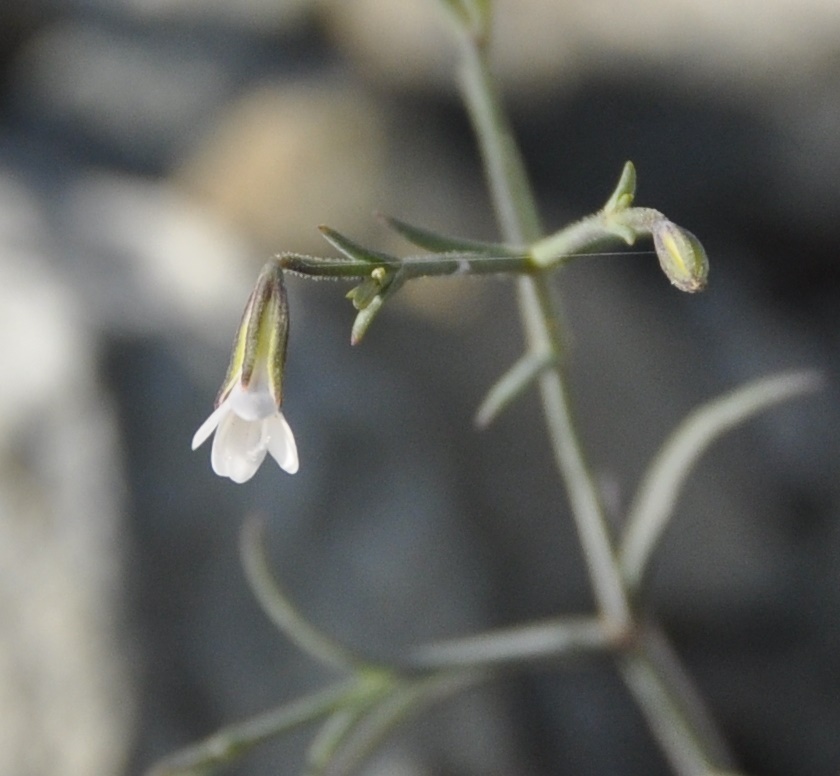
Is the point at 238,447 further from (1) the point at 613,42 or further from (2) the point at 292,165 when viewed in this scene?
(1) the point at 613,42

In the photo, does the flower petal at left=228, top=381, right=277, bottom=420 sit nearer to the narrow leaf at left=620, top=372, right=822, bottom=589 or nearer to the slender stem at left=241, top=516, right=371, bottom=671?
the slender stem at left=241, top=516, right=371, bottom=671

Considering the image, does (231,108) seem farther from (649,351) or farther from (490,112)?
(490,112)

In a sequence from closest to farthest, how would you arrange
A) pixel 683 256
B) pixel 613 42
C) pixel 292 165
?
pixel 683 256 < pixel 292 165 < pixel 613 42

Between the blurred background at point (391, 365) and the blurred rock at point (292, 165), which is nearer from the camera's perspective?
the blurred background at point (391, 365)

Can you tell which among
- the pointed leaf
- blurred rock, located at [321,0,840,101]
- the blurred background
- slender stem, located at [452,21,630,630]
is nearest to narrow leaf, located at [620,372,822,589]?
slender stem, located at [452,21,630,630]

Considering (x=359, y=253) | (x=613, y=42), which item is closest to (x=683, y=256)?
(x=359, y=253)

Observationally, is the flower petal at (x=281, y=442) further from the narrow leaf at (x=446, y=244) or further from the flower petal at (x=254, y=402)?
the narrow leaf at (x=446, y=244)

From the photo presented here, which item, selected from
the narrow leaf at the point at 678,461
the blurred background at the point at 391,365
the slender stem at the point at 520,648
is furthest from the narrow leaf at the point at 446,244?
the blurred background at the point at 391,365
